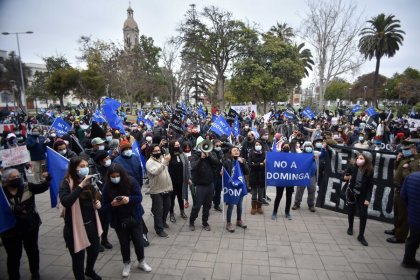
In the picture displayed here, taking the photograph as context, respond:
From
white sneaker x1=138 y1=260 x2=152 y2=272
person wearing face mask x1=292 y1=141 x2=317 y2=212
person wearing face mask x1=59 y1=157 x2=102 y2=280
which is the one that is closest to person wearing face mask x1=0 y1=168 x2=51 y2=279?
person wearing face mask x1=59 y1=157 x2=102 y2=280

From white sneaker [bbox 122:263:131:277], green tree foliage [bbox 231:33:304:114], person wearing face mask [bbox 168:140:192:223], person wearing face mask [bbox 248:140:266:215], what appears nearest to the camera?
white sneaker [bbox 122:263:131:277]

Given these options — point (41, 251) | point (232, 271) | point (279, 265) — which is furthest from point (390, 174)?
point (41, 251)

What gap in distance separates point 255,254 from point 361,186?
2575mm

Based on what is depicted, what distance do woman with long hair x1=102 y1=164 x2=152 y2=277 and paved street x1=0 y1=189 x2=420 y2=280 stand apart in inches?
29.7

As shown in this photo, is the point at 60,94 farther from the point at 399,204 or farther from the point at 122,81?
the point at 399,204

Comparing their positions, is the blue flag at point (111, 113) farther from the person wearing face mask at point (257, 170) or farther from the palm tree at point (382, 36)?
the palm tree at point (382, 36)

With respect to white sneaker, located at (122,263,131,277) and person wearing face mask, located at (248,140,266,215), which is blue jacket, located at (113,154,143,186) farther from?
person wearing face mask, located at (248,140,266,215)

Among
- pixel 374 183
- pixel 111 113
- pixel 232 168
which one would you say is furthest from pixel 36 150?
pixel 374 183

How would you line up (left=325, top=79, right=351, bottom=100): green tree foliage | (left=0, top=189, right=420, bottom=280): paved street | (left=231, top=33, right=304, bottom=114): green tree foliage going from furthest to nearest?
(left=325, top=79, right=351, bottom=100): green tree foliage
(left=231, top=33, right=304, bottom=114): green tree foliage
(left=0, top=189, right=420, bottom=280): paved street

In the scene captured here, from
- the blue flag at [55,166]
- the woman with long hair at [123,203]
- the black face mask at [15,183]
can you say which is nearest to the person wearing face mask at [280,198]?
the woman with long hair at [123,203]

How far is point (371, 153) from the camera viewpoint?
6410 millimetres

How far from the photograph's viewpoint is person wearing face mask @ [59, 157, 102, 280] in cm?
378

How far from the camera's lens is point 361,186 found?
5.74m

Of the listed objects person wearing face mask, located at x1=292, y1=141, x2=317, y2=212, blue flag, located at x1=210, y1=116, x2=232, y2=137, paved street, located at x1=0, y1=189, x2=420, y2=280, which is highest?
A: blue flag, located at x1=210, y1=116, x2=232, y2=137
